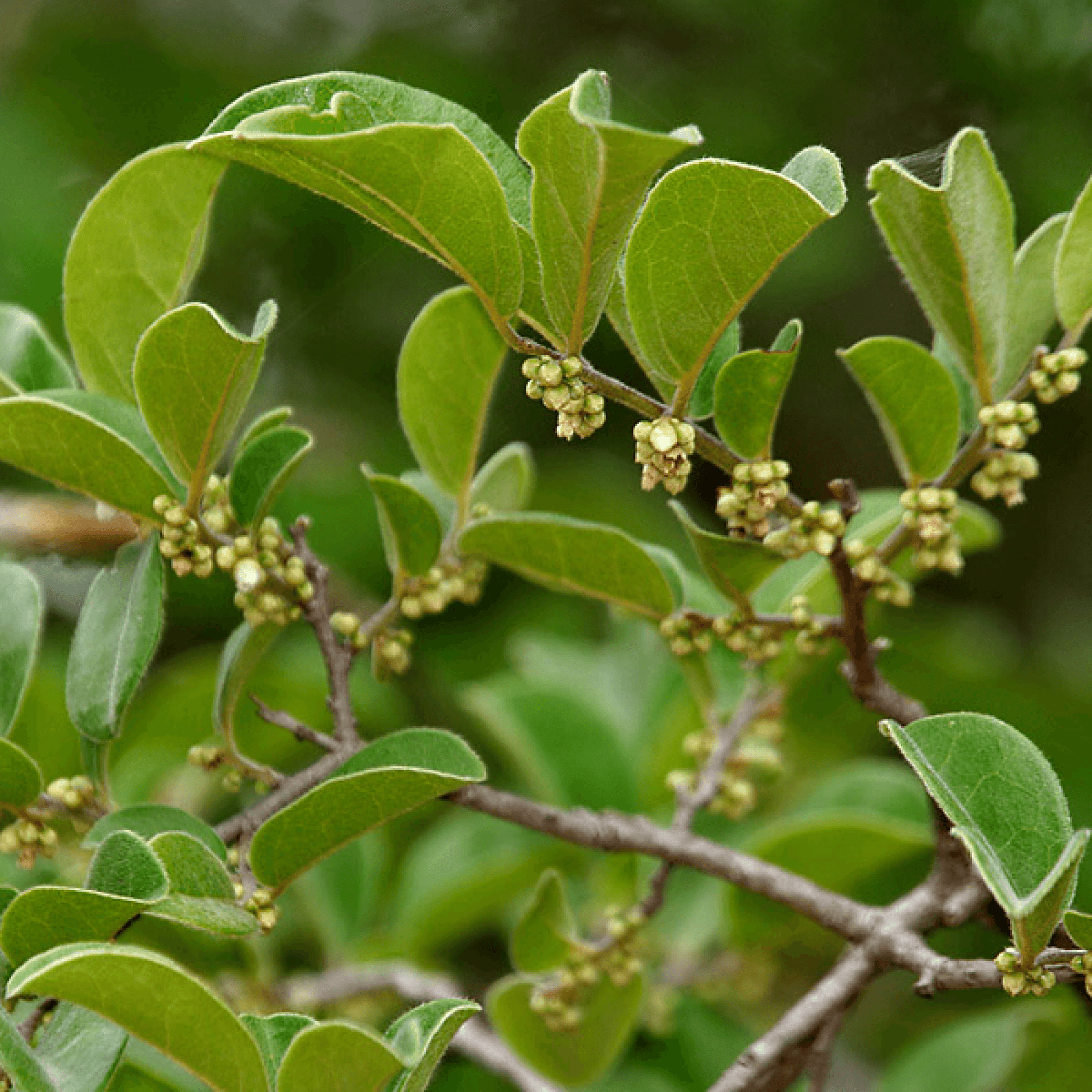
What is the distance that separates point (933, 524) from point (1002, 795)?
0.99 ft

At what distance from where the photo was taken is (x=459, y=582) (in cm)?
151

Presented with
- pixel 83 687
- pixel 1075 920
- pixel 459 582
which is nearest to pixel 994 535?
pixel 459 582

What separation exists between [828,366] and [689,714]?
156 cm

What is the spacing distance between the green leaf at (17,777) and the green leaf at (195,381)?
10.2 inches

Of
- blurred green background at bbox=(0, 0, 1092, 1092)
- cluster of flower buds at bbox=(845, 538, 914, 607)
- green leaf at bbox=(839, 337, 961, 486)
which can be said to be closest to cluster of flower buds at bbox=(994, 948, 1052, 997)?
cluster of flower buds at bbox=(845, 538, 914, 607)

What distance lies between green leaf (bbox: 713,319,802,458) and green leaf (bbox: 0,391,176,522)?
1.61 feet

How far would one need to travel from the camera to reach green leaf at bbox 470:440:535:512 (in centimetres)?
163

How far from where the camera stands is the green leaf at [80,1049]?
106 centimetres

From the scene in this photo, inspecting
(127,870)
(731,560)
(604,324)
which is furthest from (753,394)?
(604,324)

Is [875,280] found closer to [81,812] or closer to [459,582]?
[459,582]

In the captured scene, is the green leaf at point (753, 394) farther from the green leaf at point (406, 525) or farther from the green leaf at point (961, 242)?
the green leaf at point (406, 525)

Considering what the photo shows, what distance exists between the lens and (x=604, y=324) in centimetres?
314

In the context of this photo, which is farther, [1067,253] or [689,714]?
[689,714]

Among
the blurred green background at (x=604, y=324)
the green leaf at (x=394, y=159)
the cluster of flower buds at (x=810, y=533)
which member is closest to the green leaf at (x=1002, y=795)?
the cluster of flower buds at (x=810, y=533)
